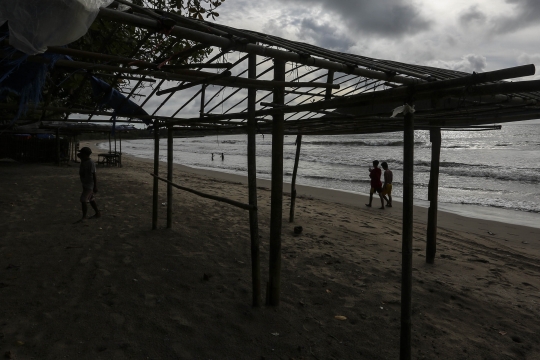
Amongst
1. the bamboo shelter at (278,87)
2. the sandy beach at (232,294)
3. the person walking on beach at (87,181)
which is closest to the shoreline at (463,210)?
the sandy beach at (232,294)

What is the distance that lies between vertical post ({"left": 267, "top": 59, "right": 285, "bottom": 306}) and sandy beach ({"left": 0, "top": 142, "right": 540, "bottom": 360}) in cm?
26

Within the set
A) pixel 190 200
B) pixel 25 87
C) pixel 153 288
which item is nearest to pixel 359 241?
pixel 153 288

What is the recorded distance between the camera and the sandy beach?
3115 millimetres

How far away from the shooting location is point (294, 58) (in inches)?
128

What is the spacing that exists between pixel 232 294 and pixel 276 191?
4.25ft

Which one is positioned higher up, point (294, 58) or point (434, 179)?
point (294, 58)

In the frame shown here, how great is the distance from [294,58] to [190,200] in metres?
7.01

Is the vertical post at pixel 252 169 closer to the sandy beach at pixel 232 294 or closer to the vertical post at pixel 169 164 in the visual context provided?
the sandy beach at pixel 232 294

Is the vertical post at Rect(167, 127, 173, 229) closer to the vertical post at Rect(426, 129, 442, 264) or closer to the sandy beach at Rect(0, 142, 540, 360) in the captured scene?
the sandy beach at Rect(0, 142, 540, 360)

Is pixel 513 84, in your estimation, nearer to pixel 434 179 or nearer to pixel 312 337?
pixel 312 337

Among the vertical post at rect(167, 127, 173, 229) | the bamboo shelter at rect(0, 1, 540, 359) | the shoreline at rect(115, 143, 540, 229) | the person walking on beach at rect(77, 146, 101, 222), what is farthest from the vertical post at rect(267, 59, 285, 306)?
the shoreline at rect(115, 143, 540, 229)

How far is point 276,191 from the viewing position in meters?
3.66

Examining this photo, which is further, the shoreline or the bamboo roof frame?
the shoreline

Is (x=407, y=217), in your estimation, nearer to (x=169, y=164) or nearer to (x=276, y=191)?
(x=276, y=191)
